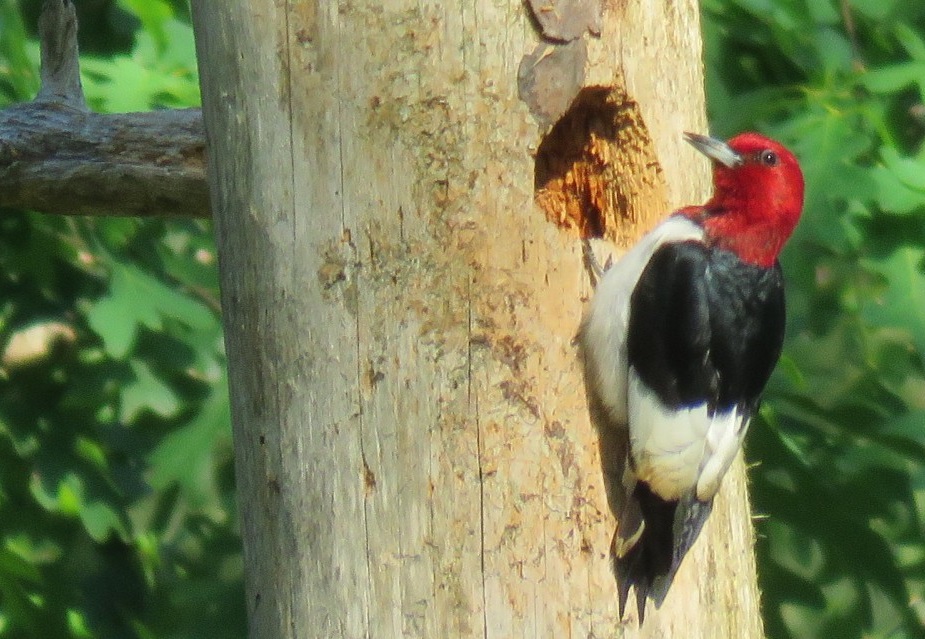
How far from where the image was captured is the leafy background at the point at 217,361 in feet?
12.6

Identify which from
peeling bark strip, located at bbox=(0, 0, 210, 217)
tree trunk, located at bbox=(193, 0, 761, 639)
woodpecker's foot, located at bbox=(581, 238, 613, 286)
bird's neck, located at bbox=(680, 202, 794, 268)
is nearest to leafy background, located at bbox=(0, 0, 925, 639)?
peeling bark strip, located at bbox=(0, 0, 210, 217)

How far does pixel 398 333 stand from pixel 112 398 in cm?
196

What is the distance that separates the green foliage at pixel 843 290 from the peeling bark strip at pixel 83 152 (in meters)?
1.58

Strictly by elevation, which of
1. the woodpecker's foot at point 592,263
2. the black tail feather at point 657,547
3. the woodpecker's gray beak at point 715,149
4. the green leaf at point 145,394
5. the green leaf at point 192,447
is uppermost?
the woodpecker's gray beak at point 715,149

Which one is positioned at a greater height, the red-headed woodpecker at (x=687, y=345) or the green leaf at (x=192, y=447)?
the red-headed woodpecker at (x=687, y=345)

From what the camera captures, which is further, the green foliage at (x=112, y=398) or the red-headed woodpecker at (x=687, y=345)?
the green foliage at (x=112, y=398)

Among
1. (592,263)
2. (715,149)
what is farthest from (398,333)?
(715,149)

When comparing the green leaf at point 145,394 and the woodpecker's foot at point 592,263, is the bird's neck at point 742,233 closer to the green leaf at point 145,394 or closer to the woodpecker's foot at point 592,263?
the woodpecker's foot at point 592,263

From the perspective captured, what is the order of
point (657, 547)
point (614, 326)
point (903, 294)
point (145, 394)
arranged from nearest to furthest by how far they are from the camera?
point (657, 547) < point (614, 326) < point (903, 294) < point (145, 394)

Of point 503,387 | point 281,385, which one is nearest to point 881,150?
point 503,387

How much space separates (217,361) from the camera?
434 centimetres

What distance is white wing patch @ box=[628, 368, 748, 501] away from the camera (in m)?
2.83

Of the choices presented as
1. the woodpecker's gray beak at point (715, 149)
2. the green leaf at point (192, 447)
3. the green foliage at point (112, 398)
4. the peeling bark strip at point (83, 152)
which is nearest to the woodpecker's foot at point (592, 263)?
the woodpecker's gray beak at point (715, 149)

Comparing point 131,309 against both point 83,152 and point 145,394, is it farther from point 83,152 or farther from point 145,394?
point 83,152
